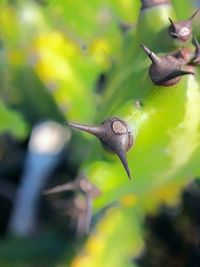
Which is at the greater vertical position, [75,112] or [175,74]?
[175,74]

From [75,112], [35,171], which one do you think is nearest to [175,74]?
[75,112]

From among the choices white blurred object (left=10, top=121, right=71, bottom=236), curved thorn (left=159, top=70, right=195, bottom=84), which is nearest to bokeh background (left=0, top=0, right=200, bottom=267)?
white blurred object (left=10, top=121, right=71, bottom=236)

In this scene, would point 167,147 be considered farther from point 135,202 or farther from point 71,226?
point 71,226

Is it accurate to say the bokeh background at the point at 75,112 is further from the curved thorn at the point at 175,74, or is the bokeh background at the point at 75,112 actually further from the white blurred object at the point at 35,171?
the curved thorn at the point at 175,74

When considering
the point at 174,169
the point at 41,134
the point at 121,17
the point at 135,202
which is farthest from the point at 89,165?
the point at 41,134

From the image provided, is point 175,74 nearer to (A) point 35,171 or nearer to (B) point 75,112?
(B) point 75,112

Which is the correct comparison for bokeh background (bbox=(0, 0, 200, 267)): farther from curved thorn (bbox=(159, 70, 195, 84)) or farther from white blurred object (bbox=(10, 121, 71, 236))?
curved thorn (bbox=(159, 70, 195, 84))

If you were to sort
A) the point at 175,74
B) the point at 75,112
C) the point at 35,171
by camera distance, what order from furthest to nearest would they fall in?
the point at 35,171 < the point at 75,112 < the point at 175,74
